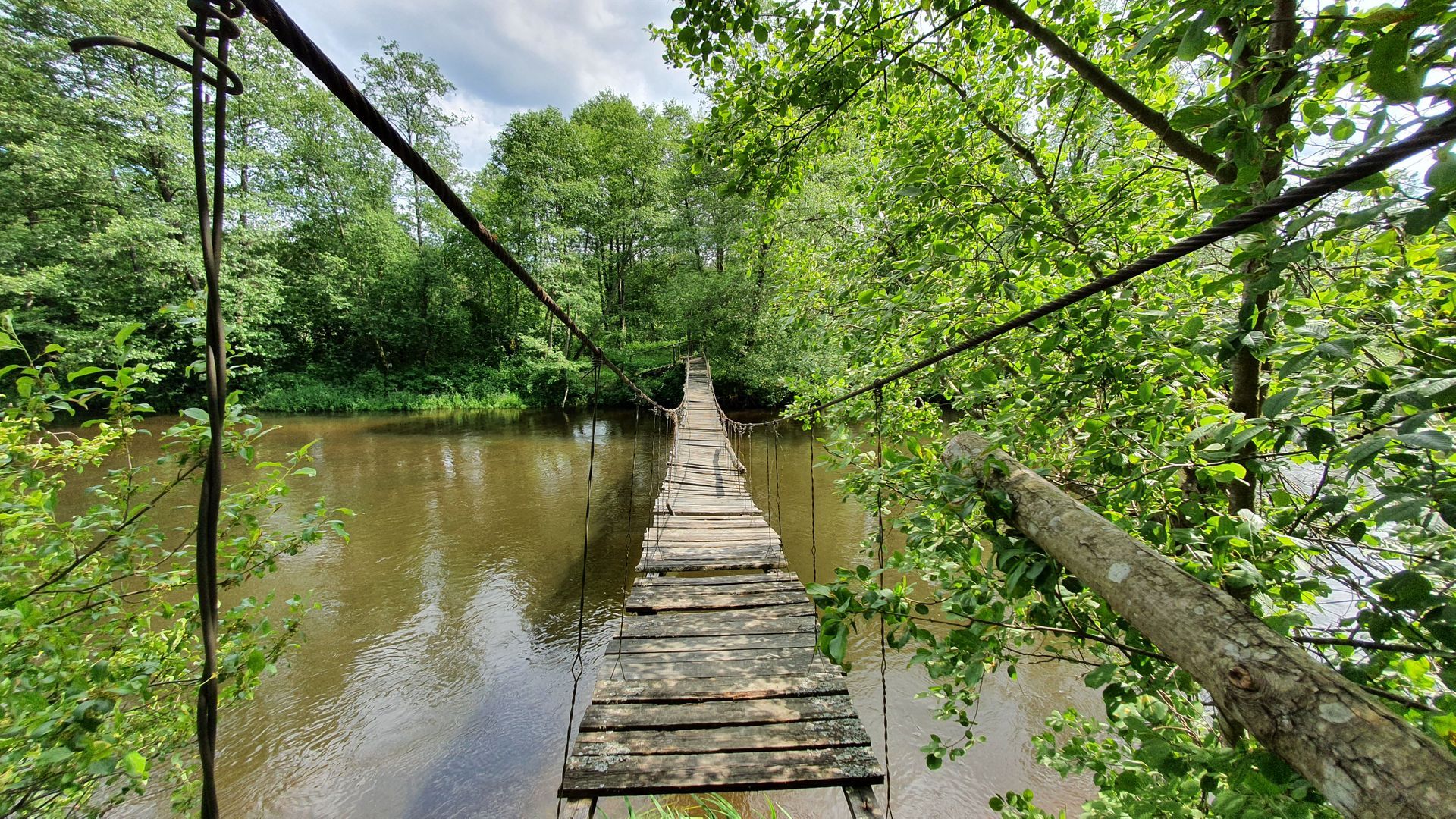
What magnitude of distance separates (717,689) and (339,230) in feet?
56.3

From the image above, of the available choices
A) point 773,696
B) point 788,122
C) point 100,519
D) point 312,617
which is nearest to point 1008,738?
point 773,696

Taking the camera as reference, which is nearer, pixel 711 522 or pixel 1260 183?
pixel 1260 183

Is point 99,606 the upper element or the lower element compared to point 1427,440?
lower

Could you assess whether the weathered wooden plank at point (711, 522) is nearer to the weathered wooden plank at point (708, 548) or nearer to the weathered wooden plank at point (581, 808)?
the weathered wooden plank at point (708, 548)

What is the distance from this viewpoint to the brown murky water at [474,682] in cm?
281

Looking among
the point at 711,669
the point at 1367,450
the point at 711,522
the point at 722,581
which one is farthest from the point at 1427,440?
the point at 711,522

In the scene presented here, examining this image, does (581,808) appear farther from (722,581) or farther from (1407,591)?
(1407,591)

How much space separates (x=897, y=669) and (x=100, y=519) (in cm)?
414

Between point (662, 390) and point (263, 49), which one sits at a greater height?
point (263, 49)

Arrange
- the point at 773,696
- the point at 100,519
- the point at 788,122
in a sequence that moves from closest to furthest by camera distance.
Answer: the point at 100,519 < the point at 773,696 < the point at 788,122

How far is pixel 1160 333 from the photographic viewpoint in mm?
1326

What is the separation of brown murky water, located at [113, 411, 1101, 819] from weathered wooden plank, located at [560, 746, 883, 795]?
931 millimetres

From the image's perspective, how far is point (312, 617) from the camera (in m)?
4.17

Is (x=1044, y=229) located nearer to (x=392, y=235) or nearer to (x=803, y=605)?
(x=803, y=605)
